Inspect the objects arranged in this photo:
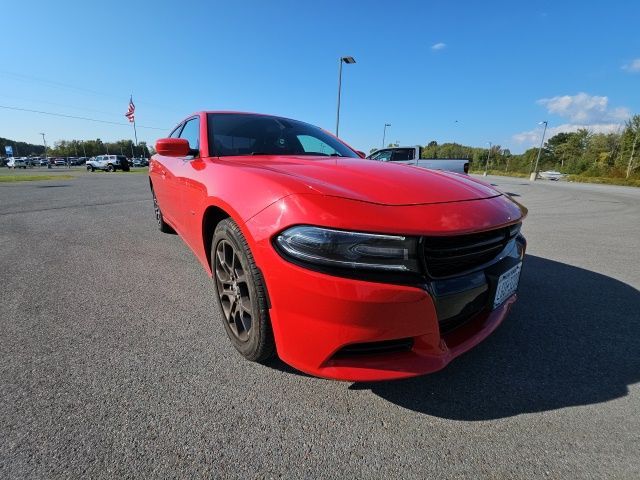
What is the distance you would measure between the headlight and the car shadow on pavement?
789 millimetres

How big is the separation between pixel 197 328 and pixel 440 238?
5.62 ft

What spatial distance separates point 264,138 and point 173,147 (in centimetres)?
72

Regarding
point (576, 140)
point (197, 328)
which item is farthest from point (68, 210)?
point (576, 140)

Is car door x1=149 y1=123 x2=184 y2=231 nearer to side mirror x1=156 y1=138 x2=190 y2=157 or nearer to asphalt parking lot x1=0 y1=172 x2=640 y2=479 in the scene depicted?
side mirror x1=156 y1=138 x2=190 y2=157

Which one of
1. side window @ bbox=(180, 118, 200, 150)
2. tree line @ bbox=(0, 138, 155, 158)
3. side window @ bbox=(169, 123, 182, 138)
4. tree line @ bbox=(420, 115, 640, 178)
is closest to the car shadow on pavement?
side window @ bbox=(180, 118, 200, 150)

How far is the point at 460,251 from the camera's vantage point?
1.46m

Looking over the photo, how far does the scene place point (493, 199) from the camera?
1806 mm

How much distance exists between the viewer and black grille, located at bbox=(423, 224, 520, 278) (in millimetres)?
1379

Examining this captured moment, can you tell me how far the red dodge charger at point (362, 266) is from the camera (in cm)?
131

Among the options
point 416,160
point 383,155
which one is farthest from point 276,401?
point 383,155

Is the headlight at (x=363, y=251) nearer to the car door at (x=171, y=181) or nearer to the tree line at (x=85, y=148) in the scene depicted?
the car door at (x=171, y=181)

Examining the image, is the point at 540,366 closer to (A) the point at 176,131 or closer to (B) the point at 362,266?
(B) the point at 362,266

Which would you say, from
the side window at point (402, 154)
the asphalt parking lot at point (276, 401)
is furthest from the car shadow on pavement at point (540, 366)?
the side window at point (402, 154)

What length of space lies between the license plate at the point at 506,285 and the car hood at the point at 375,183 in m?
0.42
